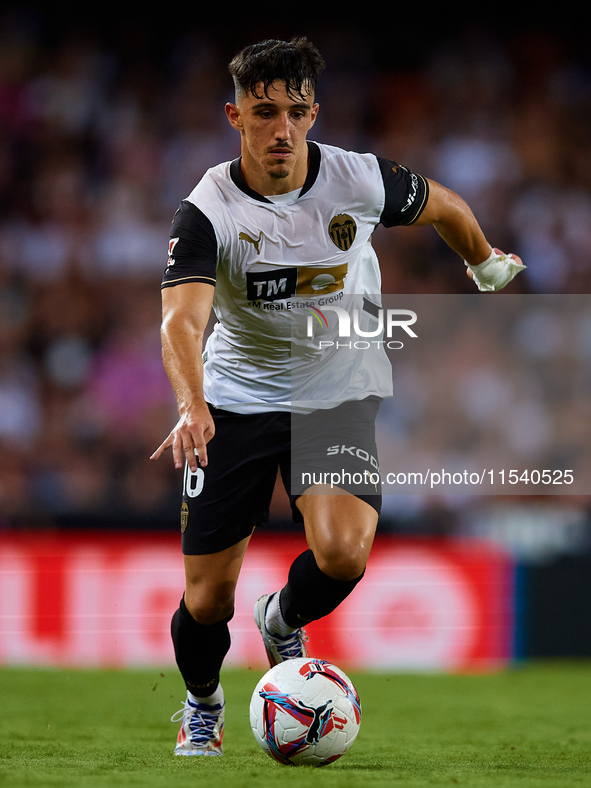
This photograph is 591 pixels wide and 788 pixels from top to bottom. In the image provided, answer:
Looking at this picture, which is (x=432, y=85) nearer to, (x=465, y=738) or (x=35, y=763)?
(x=465, y=738)

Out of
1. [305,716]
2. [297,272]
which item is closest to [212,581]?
[305,716]

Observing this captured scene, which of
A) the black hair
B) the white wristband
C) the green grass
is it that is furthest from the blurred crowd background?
the black hair

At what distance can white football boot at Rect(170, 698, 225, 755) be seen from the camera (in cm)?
406

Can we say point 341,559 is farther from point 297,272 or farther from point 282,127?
point 282,127

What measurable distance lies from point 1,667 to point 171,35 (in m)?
7.89

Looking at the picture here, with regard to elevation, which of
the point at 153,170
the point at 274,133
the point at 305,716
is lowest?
the point at 305,716

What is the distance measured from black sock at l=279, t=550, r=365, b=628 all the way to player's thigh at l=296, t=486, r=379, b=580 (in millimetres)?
51

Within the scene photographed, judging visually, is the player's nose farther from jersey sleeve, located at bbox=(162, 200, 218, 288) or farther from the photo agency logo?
the photo agency logo

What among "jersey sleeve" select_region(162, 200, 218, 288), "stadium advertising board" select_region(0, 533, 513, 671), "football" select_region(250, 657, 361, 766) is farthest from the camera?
"stadium advertising board" select_region(0, 533, 513, 671)

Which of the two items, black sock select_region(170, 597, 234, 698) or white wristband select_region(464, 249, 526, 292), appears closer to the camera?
black sock select_region(170, 597, 234, 698)

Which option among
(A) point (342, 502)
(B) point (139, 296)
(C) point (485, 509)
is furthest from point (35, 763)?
(B) point (139, 296)

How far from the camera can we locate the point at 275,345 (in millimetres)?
4156

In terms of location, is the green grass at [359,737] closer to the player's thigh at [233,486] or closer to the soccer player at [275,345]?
the soccer player at [275,345]

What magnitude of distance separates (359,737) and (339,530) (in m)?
1.41
